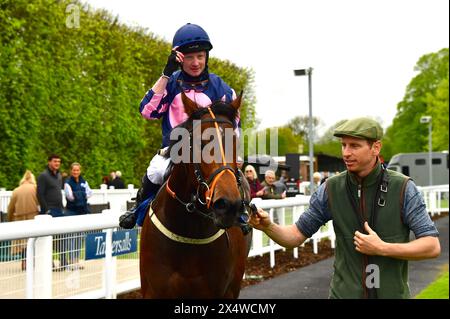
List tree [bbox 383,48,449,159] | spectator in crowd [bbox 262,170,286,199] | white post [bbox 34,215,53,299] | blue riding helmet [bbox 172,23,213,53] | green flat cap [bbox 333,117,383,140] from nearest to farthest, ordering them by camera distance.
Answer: green flat cap [bbox 333,117,383,140] → blue riding helmet [bbox 172,23,213,53] → white post [bbox 34,215,53,299] → spectator in crowd [bbox 262,170,286,199] → tree [bbox 383,48,449,159]

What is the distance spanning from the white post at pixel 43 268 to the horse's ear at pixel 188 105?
2.91 m

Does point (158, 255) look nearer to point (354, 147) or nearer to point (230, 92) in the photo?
point (230, 92)

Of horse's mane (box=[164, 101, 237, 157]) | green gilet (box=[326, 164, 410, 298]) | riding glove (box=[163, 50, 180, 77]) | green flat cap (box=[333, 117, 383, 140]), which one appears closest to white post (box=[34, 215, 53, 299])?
riding glove (box=[163, 50, 180, 77])

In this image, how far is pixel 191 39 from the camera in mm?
3510

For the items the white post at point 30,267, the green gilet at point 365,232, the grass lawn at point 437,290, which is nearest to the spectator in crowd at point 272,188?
the grass lawn at point 437,290

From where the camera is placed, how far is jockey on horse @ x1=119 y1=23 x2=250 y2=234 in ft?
11.6

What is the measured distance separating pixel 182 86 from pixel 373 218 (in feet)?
4.73

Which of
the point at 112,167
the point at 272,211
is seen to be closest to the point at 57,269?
the point at 272,211

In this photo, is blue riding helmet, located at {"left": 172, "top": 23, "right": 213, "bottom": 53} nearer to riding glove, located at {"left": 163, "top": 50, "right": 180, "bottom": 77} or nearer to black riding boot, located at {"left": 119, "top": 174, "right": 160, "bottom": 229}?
riding glove, located at {"left": 163, "top": 50, "right": 180, "bottom": 77}

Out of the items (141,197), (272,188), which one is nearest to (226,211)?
(141,197)

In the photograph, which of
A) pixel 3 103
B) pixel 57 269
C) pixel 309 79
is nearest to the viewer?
pixel 57 269
